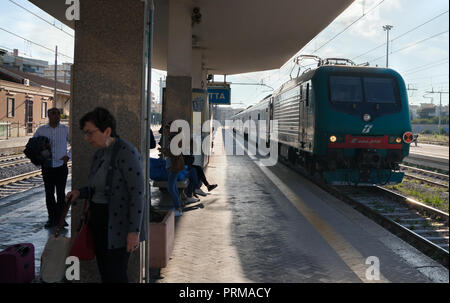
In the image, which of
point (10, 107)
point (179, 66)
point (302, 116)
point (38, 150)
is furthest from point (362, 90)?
point (10, 107)

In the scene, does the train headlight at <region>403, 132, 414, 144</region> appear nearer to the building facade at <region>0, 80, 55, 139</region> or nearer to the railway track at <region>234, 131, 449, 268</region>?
the railway track at <region>234, 131, 449, 268</region>

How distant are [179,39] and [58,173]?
5178 millimetres

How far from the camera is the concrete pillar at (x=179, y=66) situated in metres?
10.2

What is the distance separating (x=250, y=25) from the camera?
12602mm

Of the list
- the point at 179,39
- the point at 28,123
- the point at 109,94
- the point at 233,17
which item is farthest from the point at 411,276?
the point at 28,123

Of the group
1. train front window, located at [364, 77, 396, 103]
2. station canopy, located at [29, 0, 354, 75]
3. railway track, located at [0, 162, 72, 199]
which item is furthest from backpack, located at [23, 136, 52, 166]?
train front window, located at [364, 77, 396, 103]

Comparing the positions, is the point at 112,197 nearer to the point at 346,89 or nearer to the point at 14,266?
the point at 14,266

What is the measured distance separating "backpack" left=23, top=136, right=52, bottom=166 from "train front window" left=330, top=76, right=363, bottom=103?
6740 millimetres

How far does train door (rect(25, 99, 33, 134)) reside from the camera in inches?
1372

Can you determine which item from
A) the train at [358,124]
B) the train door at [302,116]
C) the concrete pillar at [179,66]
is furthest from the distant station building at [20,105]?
the train at [358,124]

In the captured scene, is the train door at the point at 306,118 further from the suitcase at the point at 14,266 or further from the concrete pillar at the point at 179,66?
the suitcase at the point at 14,266

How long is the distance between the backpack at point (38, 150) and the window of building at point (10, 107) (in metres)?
29.3
